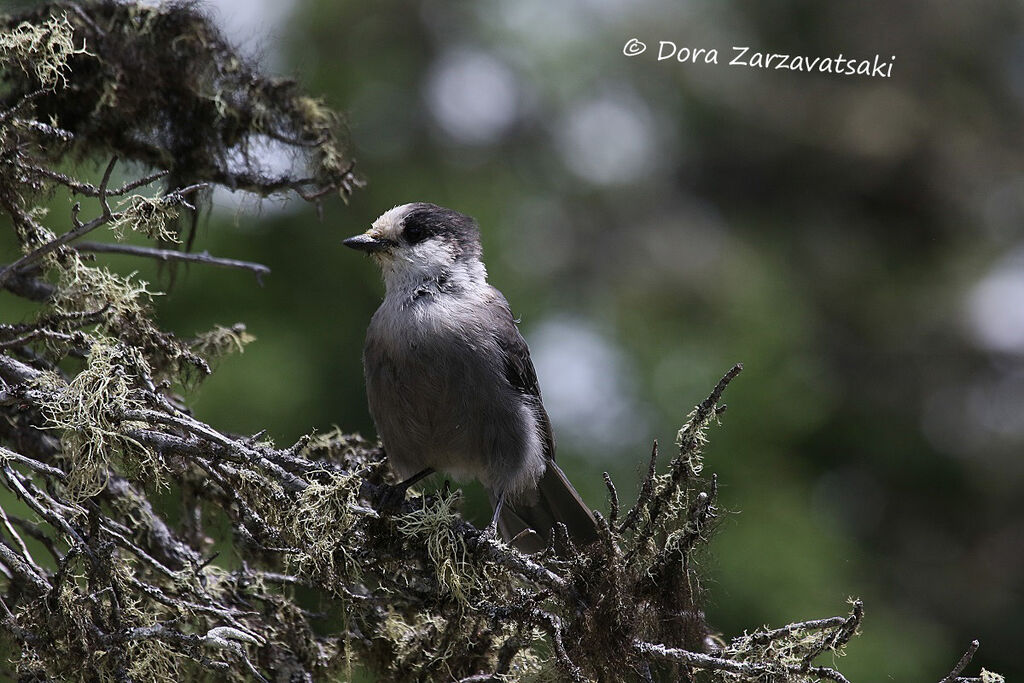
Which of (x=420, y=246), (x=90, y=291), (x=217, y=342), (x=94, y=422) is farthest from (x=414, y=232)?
(x=94, y=422)

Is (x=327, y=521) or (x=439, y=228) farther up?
(x=439, y=228)

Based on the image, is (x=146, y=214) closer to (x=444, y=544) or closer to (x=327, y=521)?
(x=327, y=521)

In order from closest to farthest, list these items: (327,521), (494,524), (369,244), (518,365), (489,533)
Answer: (327,521) < (489,533) < (494,524) < (518,365) < (369,244)

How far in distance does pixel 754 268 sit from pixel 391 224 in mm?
4473

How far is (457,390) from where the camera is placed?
315 cm

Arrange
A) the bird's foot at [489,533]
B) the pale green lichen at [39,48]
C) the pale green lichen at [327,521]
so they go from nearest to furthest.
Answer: the pale green lichen at [327,521]
the bird's foot at [489,533]
the pale green lichen at [39,48]

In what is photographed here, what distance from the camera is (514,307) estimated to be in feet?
18.5

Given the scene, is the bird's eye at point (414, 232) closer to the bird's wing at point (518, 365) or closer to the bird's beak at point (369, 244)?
the bird's beak at point (369, 244)

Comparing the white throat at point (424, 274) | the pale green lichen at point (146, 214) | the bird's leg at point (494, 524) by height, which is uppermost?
the white throat at point (424, 274)

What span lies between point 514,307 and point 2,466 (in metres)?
3.54

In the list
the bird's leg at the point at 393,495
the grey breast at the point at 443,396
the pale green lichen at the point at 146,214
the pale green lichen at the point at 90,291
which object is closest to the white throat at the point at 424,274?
the grey breast at the point at 443,396

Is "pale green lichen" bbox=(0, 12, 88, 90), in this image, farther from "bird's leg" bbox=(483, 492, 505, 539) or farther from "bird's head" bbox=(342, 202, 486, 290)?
"bird's leg" bbox=(483, 492, 505, 539)

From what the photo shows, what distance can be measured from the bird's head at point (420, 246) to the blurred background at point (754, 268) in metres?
0.40

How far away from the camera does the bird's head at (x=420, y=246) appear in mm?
3438
